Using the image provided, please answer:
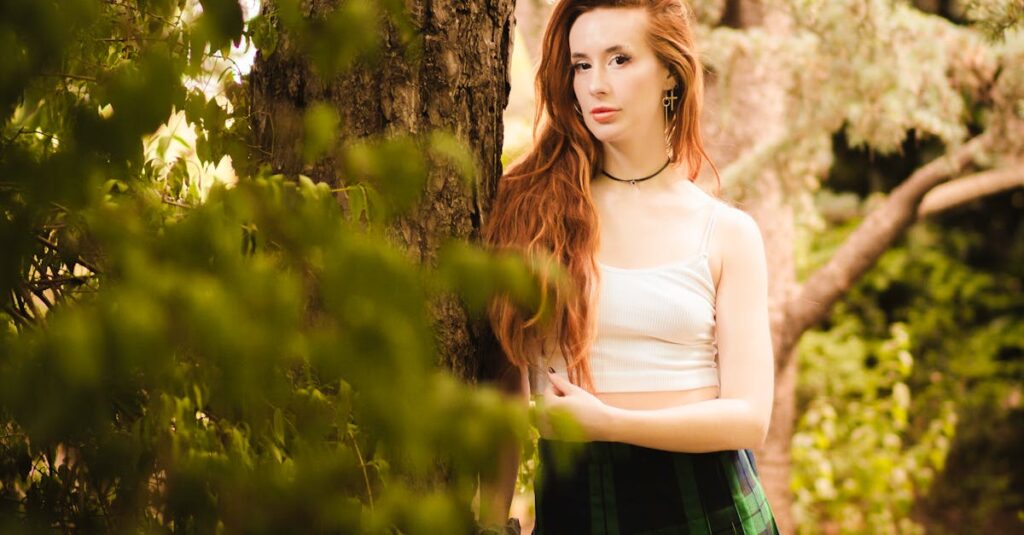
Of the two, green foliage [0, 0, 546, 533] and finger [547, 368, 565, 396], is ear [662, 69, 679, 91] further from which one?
green foliage [0, 0, 546, 533]

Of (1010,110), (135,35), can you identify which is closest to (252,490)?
(135,35)

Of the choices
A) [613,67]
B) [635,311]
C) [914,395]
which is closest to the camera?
[635,311]

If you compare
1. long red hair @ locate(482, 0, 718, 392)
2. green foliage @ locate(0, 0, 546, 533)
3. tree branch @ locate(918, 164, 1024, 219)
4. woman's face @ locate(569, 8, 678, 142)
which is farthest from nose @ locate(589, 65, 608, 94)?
tree branch @ locate(918, 164, 1024, 219)

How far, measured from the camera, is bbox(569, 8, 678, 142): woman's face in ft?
6.82

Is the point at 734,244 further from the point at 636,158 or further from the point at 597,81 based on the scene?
the point at 597,81

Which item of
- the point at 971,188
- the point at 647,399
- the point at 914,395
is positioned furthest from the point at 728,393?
the point at 914,395

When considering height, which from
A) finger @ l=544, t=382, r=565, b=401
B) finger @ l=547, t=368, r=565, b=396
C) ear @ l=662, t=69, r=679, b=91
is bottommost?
finger @ l=544, t=382, r=565, b=401

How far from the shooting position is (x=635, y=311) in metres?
1.98

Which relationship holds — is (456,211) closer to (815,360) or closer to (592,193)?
(592,193)

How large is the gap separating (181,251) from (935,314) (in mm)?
7969

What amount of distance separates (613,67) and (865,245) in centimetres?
351

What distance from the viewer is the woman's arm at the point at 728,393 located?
188cm

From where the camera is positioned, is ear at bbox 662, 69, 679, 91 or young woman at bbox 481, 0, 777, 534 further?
ear at bbox 662, 69, 679, 91

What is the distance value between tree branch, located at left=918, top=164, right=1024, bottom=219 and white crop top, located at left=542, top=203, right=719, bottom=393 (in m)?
3.62
